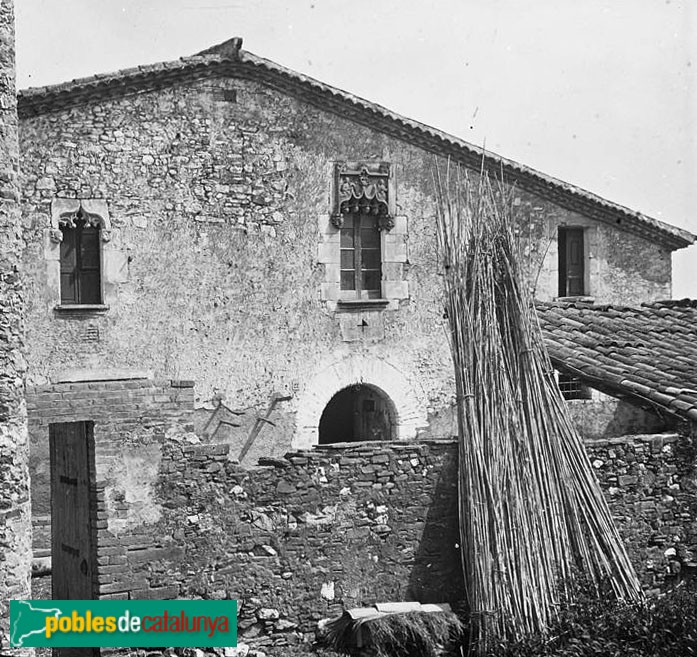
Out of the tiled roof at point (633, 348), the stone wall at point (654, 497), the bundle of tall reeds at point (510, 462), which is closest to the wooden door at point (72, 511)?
the bundle of tall reeds at point (510, 462)

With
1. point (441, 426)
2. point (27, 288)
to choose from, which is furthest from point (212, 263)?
point (441, 426)

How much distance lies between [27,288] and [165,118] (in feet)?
9.33

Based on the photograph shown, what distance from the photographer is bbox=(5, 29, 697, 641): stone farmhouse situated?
8.19 metres

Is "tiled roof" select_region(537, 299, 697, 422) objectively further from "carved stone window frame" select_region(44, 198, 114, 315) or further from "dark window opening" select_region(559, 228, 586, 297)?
"carved stone window frame" select_region(44, 198, 114, 315)

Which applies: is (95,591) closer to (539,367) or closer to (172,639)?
(172,639)

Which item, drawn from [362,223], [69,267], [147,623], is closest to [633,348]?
[147,623]

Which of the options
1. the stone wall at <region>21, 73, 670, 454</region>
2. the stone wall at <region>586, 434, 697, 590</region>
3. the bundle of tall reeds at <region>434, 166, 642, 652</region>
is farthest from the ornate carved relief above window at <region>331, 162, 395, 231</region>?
the stone wall at <region>586, 434, 697, 590</region>

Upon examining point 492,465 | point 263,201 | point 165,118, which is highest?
point 165,118

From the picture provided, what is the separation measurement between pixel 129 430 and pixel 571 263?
36.6 feet

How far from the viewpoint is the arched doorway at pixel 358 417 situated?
16.5 metres

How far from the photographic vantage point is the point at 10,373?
6.62m

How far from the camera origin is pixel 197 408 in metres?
14.9

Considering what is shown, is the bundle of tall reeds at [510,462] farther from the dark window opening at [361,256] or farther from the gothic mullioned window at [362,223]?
the dark window opening at [361,256]

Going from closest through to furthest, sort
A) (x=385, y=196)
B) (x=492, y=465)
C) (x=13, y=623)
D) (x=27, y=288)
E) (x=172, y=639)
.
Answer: (x=13, y=623) < (x=172, y=639) < (x=492, y=465) < (x=27, y=288) < (x=385, y=196)
